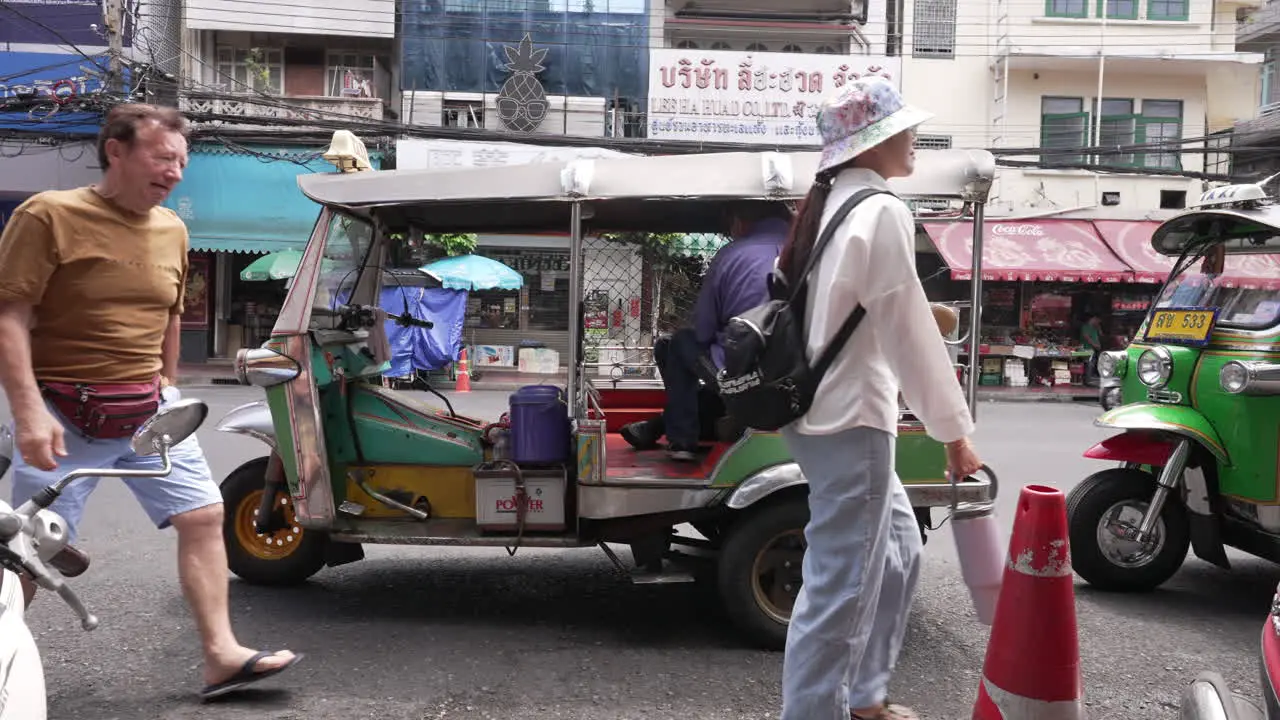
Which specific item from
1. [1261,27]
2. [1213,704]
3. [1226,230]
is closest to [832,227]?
[1213,704]

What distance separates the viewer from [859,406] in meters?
2.74

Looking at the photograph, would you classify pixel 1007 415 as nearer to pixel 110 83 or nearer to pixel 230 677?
pixel 230 677

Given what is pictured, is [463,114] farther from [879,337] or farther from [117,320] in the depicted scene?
[879,337]

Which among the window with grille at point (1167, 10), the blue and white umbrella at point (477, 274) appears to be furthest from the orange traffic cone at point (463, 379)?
the window with grille at point (1167, 10)

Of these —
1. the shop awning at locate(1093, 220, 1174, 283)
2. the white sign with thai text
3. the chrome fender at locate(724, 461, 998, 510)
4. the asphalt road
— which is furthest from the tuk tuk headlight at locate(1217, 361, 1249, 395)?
the shop awning at locate(1093, 220, 1174, 283)

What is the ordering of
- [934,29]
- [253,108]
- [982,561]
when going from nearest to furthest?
[982,561], [253,108], [934,29]

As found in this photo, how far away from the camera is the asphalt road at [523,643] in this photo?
141 inches

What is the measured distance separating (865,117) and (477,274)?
1328 cm

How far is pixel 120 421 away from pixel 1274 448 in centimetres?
481

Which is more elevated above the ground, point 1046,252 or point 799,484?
point 1046,252

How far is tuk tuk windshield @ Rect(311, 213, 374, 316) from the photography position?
180 inches

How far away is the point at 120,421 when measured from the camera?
10.7ft

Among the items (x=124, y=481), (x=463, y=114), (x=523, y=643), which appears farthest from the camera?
(x=463, y=114)

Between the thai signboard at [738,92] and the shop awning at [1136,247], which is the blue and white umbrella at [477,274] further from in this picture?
the shop awning at [1136,247]
